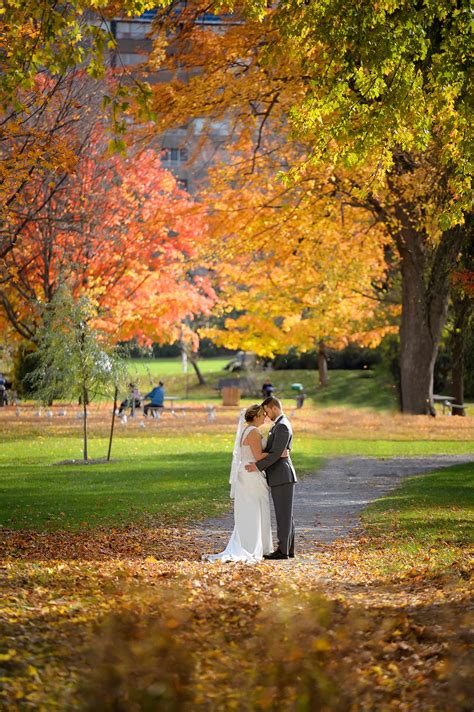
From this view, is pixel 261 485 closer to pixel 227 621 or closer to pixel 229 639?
pixel 227 621

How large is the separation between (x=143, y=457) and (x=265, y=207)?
23.4ft

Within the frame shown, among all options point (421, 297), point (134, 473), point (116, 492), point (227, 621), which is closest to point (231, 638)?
point (227, 621)

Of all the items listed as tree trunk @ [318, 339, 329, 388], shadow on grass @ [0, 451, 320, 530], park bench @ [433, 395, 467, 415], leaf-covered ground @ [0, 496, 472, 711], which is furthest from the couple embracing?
tree trunk @ [318, 339, 329, 388]

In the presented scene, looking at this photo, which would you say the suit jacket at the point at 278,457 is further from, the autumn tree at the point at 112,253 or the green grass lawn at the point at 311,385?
the green grass lawn at the point at 311,385

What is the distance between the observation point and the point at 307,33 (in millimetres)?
15617

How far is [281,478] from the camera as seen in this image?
13797mm

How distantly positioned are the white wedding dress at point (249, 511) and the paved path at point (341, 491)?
3.02ft

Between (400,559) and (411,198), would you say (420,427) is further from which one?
(400,559)

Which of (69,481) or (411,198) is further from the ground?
(411,198)

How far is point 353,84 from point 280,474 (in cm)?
703

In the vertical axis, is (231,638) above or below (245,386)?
below

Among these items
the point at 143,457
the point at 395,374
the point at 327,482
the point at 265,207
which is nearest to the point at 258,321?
the point at 395,374

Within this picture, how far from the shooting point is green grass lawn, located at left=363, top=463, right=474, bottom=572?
1296cm

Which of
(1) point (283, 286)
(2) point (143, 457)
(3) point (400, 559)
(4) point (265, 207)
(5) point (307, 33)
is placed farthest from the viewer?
(1) point (283, 286)
